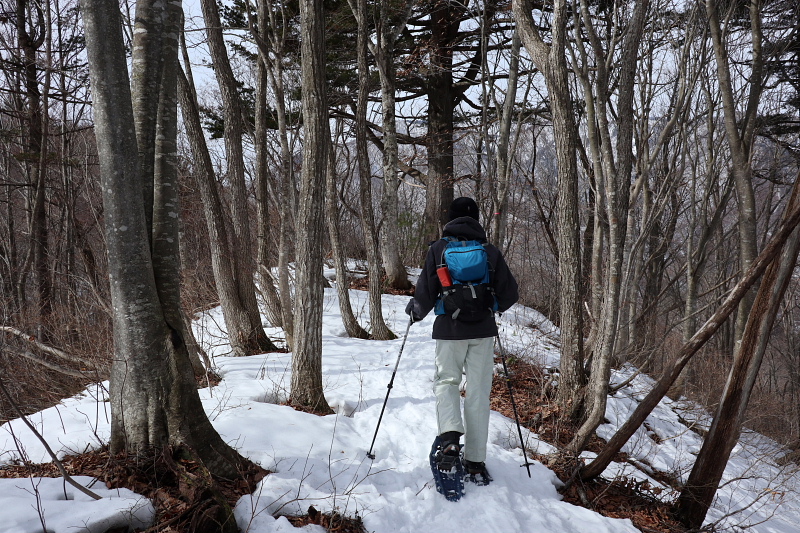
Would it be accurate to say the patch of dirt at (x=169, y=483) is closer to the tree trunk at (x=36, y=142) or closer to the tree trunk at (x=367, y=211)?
the tree trunk at (x=367, y=211)

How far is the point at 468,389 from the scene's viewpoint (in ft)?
12.3

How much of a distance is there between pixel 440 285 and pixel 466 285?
0.25 meters

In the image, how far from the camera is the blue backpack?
362 centimetres

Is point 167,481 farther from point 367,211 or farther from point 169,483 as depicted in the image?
point 367,211

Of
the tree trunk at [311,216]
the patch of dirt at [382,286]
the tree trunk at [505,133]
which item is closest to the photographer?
the tree trunk at [311,216]

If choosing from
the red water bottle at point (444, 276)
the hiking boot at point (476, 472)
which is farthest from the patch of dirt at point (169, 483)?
Answer: the red water bottle at point (444, 276)

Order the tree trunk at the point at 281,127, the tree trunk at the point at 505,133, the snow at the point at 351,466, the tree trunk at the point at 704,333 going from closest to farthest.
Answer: the snow at the point at 351,466 → the tree trunk at the point at 704,333 → the tree trunk at the point at 281,127 → the tree trunk at the point at 505,133

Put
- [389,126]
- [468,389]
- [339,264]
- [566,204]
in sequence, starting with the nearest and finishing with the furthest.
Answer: [468,389]
[566,204]
[339,264]
[389,126]

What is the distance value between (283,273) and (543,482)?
528cm

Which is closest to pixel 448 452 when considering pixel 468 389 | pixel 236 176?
pixel 468 389

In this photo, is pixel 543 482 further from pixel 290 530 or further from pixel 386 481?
pixel 290 530

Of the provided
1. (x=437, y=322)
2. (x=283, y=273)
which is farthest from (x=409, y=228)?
(x=437, y=322)

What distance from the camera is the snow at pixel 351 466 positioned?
2.38 m

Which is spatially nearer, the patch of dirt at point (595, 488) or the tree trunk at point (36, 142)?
the patch of dirt at point (595, 488)
